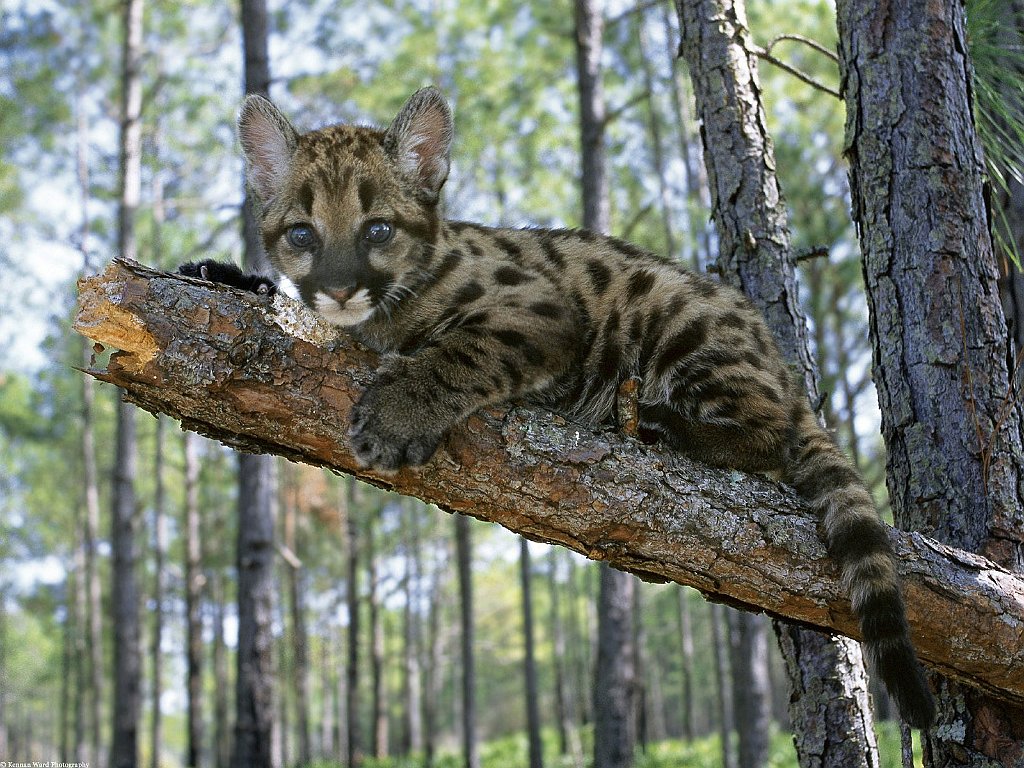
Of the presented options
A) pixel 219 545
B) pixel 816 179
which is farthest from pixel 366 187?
pixel 219 545

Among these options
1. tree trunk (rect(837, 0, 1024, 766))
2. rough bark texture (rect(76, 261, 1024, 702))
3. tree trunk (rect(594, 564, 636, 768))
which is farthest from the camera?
tree trunk (rect(594, 564, 636, 768))

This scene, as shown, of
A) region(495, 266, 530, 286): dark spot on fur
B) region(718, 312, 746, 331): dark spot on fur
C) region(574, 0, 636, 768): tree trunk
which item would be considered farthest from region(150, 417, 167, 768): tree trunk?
region(718, 312, 746, 331): dark spot on fur

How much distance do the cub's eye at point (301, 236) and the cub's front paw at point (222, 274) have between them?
27 cm

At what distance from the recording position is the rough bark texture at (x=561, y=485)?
2971 millimetres

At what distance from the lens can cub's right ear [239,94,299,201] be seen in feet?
13.2

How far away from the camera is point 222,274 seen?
11.8ft

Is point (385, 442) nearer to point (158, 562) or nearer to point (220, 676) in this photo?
point (158, 562)

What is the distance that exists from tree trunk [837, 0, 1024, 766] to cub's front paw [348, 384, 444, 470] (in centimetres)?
208

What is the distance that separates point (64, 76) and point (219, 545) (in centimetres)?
1808

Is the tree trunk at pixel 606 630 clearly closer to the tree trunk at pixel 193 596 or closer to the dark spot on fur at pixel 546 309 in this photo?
the dark spot on fur at pixel 546 309

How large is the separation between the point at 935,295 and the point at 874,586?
143 cm

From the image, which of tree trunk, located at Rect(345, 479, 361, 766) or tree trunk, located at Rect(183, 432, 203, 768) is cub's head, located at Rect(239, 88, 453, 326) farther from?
tree trunk, located at Rect(183, 432, 203, 768)

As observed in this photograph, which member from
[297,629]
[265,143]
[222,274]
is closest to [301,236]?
[222,274]

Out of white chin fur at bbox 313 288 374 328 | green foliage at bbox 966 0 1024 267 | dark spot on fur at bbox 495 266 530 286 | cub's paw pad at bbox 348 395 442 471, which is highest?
green foliage at bbox 966 0 1024 267
